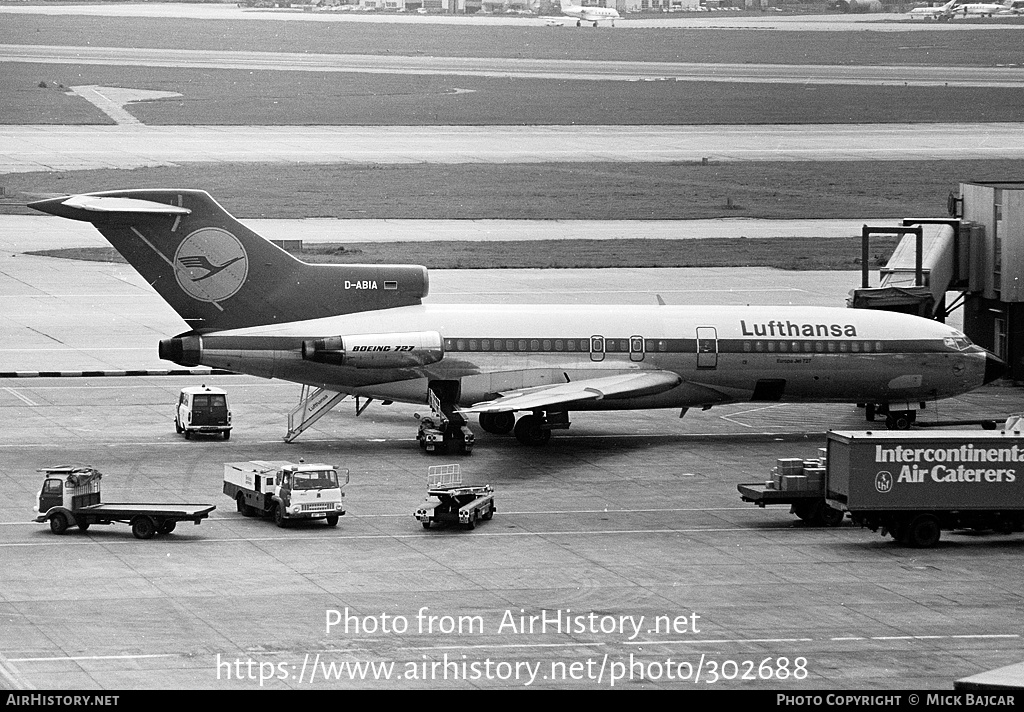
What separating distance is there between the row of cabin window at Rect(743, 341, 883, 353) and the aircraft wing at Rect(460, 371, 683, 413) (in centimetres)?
250

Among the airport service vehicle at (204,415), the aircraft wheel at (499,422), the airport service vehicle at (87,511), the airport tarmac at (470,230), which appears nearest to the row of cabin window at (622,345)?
the aircraft wheel at (499,422)

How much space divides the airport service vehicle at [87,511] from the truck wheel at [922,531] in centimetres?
1488

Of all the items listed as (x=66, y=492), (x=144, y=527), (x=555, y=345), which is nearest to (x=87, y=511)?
(x=66, y=492)

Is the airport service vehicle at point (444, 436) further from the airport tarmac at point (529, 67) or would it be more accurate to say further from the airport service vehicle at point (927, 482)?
the airport tarmac at point (529, 67)

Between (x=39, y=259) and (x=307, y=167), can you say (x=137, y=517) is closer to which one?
(x=39, y=259)

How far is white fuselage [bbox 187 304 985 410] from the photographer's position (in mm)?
43844

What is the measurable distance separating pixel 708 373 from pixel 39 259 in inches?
1732

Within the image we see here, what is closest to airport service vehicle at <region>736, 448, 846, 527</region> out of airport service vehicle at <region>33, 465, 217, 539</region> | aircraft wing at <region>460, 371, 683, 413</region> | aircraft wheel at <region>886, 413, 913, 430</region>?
aircraft wing at <region>460, 371, 683, 413</region>

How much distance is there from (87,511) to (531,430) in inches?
571

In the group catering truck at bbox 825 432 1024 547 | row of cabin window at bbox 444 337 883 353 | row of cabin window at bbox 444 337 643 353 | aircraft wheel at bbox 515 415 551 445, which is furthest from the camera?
aircraft wheel at bbox 515 415 551 445

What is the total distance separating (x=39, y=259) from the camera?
78500mm

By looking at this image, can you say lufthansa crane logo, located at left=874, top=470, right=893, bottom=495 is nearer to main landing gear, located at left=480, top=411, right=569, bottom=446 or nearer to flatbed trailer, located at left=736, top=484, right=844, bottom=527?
flatbed trailer, located at left=736, top=484, right=844, bottom=527
